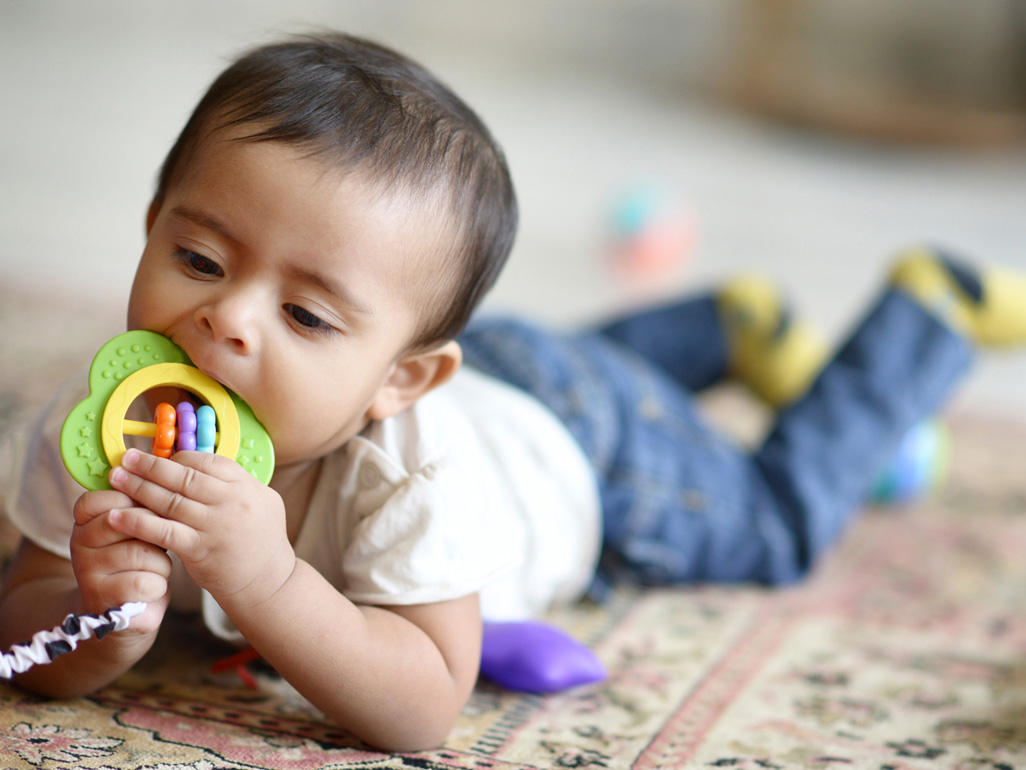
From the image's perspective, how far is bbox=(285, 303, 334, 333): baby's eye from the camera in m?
0.71

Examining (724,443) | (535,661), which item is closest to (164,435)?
(535,661)

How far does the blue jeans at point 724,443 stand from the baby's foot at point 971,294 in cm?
4

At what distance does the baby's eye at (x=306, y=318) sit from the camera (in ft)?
2.32

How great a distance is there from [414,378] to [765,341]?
72 cm

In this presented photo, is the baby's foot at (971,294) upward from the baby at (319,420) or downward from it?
upward

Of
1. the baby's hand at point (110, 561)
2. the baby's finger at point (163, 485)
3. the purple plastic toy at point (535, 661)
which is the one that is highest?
the baby's finger at point (163, 485)

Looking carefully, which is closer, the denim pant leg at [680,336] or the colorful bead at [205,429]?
the colorful bead at [205,429]

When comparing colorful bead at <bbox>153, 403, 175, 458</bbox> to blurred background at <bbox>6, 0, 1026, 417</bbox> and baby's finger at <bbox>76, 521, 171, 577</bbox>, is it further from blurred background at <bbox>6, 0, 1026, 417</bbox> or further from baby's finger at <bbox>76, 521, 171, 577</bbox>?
blurred background at <bbox>6, 0, 1026, 417</bbox>

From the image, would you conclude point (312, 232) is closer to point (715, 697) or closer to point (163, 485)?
point (163, 485)

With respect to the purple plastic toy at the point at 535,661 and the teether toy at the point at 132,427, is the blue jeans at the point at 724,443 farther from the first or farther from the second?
the teether toy at the point at 132,427

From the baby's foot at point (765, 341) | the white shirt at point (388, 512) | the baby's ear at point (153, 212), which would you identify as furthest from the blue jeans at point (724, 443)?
the baby's ear at point (153, 212)

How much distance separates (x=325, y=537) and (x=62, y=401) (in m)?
0.21

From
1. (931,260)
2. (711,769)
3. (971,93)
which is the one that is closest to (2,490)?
(711,769)

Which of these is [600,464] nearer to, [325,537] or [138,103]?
Answer: [325,537]
